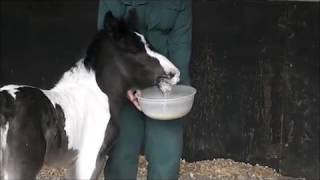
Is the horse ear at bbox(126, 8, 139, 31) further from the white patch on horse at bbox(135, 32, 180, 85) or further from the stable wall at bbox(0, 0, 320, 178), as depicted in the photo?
the stable wall at bbox(0, 0, 320, 178)

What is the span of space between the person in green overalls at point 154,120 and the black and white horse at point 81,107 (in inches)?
11.5

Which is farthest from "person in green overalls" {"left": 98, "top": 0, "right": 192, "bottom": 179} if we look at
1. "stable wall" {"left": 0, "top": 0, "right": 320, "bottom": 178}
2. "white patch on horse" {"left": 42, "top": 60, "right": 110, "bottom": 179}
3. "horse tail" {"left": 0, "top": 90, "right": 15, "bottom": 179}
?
"stable wall" {"left": 0, "top": 0, "right": 320, "bottom": 178}

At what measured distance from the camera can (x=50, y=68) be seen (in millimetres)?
5145

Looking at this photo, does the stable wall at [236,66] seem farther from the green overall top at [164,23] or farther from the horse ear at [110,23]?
the horse ear at [110,23]

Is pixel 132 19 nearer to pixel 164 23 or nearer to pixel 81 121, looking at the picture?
pixel 164 23

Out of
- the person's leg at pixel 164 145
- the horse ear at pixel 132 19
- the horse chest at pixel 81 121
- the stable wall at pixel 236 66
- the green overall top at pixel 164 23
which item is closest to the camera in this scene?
the horse chest at pixel 81 121

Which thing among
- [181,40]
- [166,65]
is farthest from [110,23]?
[181,40]

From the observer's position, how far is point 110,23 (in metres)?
3.40

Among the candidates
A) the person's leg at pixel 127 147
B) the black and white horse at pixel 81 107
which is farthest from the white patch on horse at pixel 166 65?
the person's leg at pixel 127 147

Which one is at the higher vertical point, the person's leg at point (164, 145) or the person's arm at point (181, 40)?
the person's arm at point (181, 40)

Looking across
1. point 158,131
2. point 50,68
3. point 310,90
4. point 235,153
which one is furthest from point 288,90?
point 50,68

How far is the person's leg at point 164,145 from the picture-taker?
3916mm

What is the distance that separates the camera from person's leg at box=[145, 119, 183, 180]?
12.8ft

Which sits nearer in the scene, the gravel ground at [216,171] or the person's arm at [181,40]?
the person's arm at [181,40]
